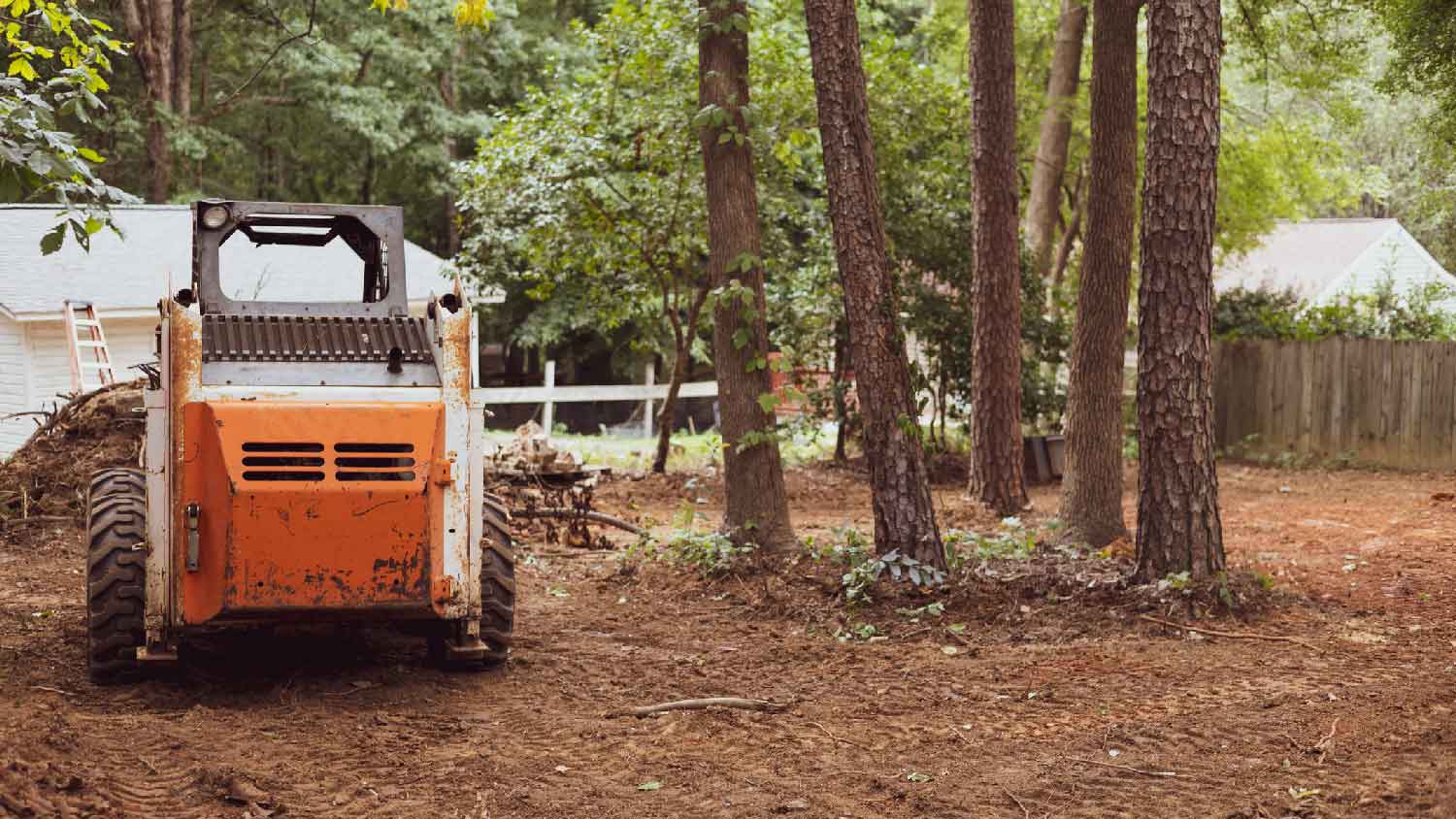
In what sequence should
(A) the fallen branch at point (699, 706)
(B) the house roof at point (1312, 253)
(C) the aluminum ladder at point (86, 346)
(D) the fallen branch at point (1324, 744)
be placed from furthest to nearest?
1. (B) the house roof at point (1312, 253)
2. (C) the aluminum ladder at point (86, 346)
3. (A) the fallen branch at point (699, 706)
4. (D) the fallen branch at point (1324, 744)

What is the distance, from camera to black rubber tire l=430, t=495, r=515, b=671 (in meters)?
7.57

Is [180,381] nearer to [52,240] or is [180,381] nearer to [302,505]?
[302,505]

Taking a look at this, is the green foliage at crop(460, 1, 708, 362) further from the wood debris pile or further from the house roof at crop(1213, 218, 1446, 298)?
Result: the house roof at crop(1213, 218, 1446, 298)

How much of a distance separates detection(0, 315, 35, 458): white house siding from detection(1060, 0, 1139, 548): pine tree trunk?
1349 centimetres

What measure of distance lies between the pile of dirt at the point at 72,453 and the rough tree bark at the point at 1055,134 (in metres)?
12.4

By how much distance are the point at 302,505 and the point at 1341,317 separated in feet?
59.2

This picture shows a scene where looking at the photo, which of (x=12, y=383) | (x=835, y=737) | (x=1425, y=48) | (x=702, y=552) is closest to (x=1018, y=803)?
(x=835, y=737)

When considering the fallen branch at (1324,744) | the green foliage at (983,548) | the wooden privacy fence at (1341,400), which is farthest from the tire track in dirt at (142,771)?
the wooden privacy fence at (1341,400)

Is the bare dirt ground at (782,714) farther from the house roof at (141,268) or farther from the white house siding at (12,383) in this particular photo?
the house roof at (141,268)

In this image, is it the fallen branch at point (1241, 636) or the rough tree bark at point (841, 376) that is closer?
the fallen branch at point (1241, 636)

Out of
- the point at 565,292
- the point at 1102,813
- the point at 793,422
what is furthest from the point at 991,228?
the point at 565,292

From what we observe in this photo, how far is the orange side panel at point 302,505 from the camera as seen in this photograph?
21.4 ft

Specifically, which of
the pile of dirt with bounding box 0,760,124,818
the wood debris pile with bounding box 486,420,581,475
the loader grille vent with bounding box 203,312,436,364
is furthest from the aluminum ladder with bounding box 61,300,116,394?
the pile of dirt with bounding box 0,760,124,818

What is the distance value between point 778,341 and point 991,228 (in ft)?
18.4
